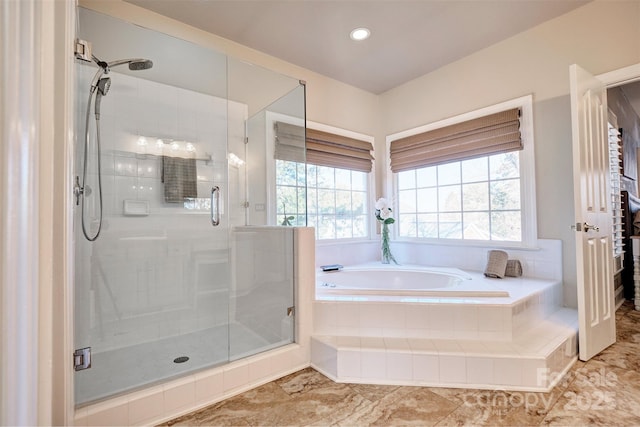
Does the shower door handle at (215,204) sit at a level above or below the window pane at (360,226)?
above

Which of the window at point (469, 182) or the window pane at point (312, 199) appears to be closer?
the window at point (469, 182)

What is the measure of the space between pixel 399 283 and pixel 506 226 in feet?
3.72

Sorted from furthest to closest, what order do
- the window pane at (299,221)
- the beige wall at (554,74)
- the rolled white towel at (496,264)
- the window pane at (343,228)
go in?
the window pane at (343,228) → the rolled white towel at (496,264) → the window pane at (299,221) → the beige wall at (554,74)

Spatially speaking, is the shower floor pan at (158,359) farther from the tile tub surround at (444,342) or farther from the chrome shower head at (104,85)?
the chrome shower head at (104,85)

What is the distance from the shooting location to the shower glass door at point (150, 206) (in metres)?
1.80

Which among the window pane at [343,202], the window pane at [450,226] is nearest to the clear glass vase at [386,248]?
the window pane at [343,202]

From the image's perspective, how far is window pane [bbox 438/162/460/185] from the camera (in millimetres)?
3196

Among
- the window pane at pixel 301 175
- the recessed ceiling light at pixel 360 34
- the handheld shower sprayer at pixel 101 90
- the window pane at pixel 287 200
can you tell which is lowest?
the window pane at pixel 287 200

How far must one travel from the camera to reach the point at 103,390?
1453mm

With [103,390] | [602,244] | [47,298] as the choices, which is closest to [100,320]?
[103,390]

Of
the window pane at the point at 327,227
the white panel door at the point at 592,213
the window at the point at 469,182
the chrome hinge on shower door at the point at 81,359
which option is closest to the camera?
the chrome hinge on shower door at the point at 81,359

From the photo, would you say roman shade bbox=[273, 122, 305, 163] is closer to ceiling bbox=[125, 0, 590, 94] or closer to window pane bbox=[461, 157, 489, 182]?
ceiling bbox=[125, 0, 590, 94]

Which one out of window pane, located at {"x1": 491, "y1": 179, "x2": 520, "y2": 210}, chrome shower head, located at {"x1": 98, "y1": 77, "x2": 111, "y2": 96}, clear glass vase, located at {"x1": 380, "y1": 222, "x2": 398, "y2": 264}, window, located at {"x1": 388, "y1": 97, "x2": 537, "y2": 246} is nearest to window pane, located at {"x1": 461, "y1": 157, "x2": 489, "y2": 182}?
window, located at {"x1": 388, "y1": 97, "x2": 537, "y2": 246}

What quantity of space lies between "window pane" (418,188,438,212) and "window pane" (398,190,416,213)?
8cm
